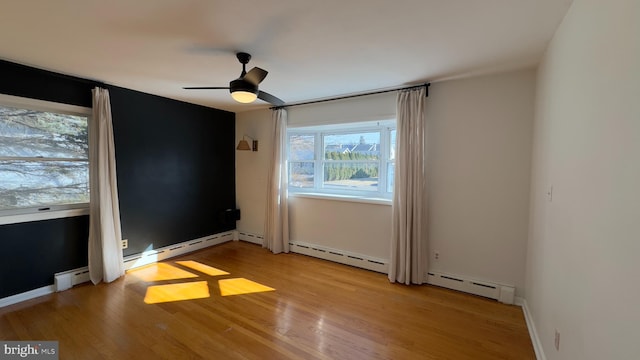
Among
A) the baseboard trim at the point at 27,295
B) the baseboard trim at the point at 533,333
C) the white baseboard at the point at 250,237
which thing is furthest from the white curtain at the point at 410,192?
the baseboard trim at the point at 27,295

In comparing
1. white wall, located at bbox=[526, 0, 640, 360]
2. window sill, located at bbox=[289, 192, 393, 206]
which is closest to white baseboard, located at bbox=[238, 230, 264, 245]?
window sill, located at bbox=[289, 192, 393, 206]

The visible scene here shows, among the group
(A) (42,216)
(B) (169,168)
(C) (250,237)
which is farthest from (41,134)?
(C) (250,237)

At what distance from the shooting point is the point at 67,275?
9.73ft

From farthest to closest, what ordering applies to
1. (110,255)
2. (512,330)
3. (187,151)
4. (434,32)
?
(187,151) → (110,255) → (512,330) → (434,32)

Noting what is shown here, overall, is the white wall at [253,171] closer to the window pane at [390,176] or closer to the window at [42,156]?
the window pane at [390,176]

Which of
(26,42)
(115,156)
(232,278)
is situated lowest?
(232,278)

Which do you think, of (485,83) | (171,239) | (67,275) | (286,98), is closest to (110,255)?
(67,275)

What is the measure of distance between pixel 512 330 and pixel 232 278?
9.69ft

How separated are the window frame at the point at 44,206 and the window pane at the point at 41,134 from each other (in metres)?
0.05

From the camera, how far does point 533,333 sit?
2.16 metres

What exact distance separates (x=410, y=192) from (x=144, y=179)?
3.59m

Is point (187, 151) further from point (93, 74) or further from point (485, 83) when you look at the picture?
point (485, 83)

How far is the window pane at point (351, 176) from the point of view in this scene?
12.4 feet

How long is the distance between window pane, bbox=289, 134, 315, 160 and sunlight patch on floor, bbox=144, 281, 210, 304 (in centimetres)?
233
